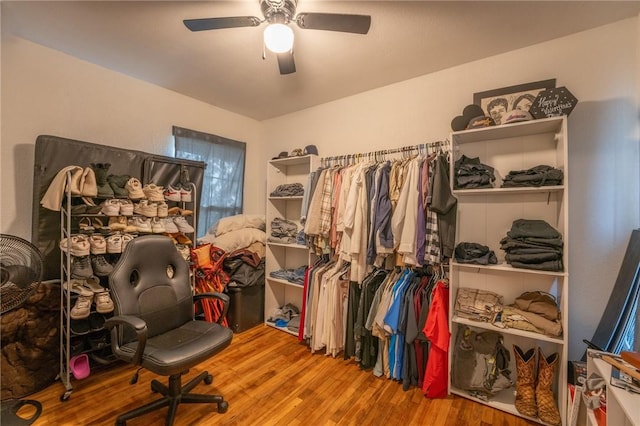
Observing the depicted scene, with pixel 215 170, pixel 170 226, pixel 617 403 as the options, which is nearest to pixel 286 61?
pixel 170 226

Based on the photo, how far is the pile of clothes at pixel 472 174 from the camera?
1874mm

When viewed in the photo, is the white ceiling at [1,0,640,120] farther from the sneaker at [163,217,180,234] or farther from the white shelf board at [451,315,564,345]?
the white shelf board at [451,315,564,345]

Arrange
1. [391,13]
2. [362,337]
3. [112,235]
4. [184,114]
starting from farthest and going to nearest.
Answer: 1. [184,114]
2. [362,337]
3. [112,235]
4. [391,13]

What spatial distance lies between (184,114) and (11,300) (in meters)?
2.16

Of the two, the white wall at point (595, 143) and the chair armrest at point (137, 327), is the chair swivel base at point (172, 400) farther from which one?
the white wall at point (595, 143)

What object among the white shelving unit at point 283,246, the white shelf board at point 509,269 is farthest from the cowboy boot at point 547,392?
the white shelving unit at point 283,246

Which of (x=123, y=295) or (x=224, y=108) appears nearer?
(x=123, y=295)

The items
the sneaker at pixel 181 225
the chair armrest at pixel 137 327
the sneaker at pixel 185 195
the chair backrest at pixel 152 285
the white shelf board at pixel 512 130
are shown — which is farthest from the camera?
the sneaker at pixel 185 195

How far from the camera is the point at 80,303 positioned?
6.14ft

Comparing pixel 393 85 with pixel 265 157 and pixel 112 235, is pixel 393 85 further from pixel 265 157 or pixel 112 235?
pixel 112 235

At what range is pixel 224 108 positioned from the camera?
334cm

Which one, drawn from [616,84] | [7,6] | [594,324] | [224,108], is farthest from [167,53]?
[594,324]

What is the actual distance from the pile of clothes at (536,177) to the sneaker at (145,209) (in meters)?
2.67

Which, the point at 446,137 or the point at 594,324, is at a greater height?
the point at 446,137
